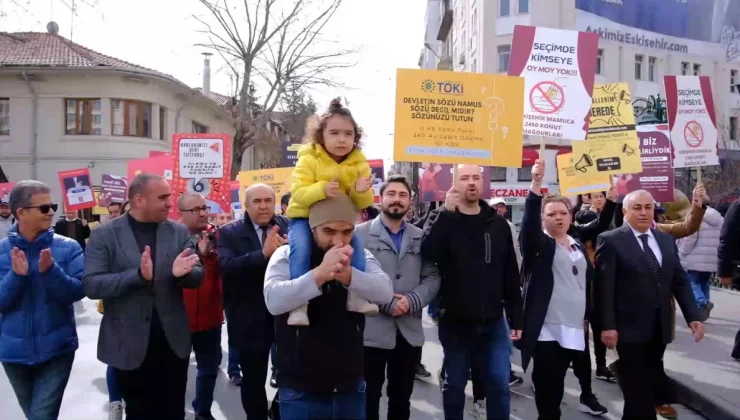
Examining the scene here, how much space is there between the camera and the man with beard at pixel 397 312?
4719mm

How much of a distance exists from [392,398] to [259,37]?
26.2 meters

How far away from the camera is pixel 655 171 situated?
28.8ft

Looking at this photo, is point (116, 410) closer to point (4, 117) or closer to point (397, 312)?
point (397, 312)

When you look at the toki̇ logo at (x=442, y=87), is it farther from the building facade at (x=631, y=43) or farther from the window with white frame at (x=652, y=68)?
the window with white frame at (x=652, y=68)

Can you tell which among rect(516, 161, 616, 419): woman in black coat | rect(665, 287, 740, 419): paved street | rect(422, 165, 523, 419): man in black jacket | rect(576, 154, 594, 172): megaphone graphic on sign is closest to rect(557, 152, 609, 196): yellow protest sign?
rect(576, 154, 594, 172): megaphone graphic on sign

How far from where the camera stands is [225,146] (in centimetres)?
985

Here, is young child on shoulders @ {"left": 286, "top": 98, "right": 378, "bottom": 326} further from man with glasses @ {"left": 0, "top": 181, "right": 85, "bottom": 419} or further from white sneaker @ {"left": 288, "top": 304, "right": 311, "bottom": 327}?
man with glasses @ {"left": 0, "top": 181, "right": 85, "bottom": 419}

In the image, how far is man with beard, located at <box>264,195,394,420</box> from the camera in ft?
10.8

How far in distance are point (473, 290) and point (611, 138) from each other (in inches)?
152

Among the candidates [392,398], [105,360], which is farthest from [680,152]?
[105,360]

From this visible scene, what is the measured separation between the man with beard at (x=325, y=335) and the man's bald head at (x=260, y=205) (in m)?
1.97

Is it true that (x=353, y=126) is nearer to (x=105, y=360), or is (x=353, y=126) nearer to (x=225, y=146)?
(x=105, y=360)

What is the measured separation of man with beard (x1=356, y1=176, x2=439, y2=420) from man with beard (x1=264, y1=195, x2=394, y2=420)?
1.26m

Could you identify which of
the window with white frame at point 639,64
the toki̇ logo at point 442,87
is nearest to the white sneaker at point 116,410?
the toki̇ logo at point 442,87
